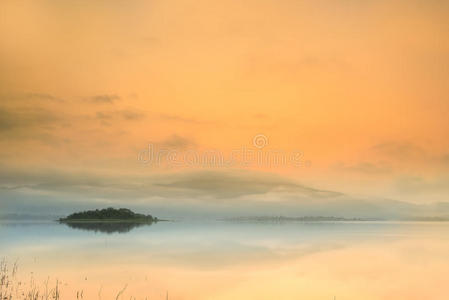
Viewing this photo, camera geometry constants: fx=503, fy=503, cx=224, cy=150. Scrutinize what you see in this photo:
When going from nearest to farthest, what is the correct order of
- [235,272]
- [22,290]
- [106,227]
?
[22,290], [235,272], [106,227]

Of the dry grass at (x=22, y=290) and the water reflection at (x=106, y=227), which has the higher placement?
the water reflection at (x=106, y=227)

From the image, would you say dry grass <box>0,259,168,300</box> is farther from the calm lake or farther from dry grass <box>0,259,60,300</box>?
the calm lake

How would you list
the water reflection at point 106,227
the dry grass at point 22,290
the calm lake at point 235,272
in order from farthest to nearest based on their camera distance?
the water reflection at point 106,227, the calm lake at point 235,272, the dry grass at point 22,290

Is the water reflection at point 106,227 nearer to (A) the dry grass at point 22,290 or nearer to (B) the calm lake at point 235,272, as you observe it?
(B) the calm lake at point 235,272

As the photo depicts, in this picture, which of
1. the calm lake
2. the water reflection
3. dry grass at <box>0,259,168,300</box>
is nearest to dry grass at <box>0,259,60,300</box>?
dry grass at <box>0,259,168,300</box>

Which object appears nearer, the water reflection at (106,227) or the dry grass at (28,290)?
the dry grass at (28,290)

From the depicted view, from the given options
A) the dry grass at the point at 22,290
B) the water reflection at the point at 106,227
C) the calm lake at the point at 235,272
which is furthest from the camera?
the water reflection at the point at 106,227

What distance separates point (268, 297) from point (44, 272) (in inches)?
316

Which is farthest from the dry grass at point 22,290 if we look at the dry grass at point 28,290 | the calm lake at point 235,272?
the calm lake at point 235,272

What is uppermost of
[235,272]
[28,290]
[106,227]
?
[106,227]

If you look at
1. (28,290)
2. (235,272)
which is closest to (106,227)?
(235,272)

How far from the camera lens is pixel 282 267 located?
1967 cm

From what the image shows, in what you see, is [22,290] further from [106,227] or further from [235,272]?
[106,227]

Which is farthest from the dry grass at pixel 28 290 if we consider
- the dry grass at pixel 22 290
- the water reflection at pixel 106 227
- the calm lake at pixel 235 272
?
the water reflection at pixel 106 227
